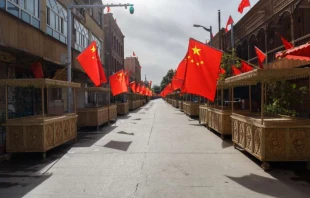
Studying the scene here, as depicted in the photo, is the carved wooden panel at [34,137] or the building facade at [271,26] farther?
the building facade at [271,26]

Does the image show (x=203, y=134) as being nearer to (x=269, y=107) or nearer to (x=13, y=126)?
(x=269, y=107)

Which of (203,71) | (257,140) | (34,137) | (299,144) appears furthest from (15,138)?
(299,144)

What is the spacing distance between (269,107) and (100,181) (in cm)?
872

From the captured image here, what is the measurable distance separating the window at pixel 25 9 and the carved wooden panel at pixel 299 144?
1109cm

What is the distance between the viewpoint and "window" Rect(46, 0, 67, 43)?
17188 mm

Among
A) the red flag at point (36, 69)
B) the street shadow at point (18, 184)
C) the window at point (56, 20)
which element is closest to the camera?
the street shadow at point (18, 184)

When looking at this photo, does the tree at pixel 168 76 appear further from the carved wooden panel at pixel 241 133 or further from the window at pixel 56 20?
the carved wooden panel at pixel 241 133

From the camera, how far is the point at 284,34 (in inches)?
797

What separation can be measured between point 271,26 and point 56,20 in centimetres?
1436

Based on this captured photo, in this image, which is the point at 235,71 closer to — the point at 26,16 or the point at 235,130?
the point at 235,130

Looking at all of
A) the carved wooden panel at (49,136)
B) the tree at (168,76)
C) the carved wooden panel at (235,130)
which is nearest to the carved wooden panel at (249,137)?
the carved wooden panel at (235,130)

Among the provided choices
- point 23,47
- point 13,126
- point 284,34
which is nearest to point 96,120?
point 23,47

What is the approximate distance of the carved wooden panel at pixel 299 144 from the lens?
728 centimetres

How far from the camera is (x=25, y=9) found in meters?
14.0
